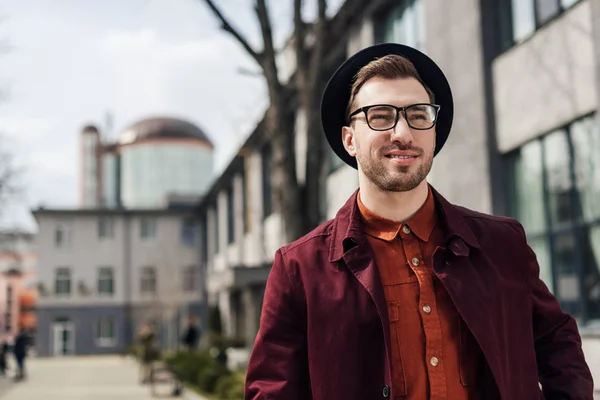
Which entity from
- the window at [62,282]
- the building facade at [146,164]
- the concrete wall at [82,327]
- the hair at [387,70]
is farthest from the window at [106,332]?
the hair at [387,70]

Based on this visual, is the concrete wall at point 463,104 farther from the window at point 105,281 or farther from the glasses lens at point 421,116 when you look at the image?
the window at point 105,281

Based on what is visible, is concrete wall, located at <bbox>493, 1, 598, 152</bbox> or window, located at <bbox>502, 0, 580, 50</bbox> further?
window, located at <bbox>502, 0, 580, 50</bbox>

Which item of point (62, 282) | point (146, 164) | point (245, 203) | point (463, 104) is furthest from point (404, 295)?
point (146, 164)

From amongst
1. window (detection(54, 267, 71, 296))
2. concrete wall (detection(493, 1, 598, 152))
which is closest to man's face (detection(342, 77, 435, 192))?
concrete wall (detection(493, 1, 598, 152))

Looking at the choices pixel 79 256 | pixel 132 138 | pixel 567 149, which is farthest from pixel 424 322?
pixel 132 138

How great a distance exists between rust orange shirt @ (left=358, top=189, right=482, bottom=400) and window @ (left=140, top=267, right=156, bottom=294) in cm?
5537

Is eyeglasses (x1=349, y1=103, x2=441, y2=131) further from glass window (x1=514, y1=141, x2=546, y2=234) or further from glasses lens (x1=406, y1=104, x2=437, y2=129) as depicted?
glass window (x1=514, y1=141, x2=546, y2=234)

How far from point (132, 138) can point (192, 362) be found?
5043 cm

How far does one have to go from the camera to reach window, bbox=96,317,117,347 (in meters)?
54.9

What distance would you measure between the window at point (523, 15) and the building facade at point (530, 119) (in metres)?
0.02

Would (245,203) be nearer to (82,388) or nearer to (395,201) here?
(82,388)

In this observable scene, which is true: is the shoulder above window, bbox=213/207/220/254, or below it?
below

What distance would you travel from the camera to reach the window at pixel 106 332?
180 ft

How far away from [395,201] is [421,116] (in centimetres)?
25
